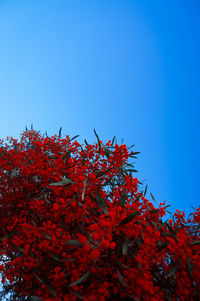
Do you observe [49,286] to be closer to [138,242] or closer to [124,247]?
[124,247]

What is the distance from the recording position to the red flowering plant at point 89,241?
1.90 meters

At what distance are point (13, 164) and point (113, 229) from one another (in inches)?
69.3

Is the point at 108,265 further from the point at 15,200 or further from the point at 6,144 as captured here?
the point at 6,144

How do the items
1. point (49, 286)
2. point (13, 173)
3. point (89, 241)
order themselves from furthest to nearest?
1. point (13, 173)
2. point (49, 286)
3. point (89, 241)

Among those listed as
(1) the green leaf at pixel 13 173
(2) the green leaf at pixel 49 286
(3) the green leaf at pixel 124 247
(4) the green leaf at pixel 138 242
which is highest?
(1) the green leaf at pixel 13 173

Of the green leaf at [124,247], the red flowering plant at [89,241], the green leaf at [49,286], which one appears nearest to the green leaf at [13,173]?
the red flowering plant at [89,241]

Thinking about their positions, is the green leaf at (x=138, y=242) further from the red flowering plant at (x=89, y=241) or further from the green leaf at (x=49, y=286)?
the green leaf at (x=49, y=286)

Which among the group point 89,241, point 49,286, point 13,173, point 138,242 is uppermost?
point 13,173

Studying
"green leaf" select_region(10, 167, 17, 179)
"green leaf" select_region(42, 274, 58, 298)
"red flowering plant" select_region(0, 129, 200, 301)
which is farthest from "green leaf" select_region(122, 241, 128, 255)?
"green leaf" select_region(10, 167, 17, 179)

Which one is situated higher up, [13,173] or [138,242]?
[13,173]

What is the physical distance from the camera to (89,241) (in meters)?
1.88

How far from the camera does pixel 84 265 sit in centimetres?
193

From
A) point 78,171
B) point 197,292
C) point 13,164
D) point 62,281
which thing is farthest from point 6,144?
point 197,292

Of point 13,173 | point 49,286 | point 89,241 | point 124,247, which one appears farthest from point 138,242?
point 13,173
